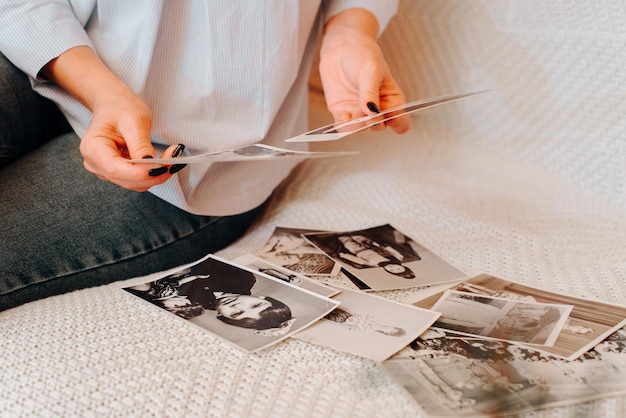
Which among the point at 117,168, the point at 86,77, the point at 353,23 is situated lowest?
the point at 117,168

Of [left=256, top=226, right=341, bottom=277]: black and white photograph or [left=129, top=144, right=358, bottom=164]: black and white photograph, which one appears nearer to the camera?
[left=129, top=144, right=358, bottom=164]: black and white photograph

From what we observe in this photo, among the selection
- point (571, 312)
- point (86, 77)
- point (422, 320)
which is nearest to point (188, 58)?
point (86, 77)

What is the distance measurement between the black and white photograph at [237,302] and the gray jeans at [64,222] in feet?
0.28

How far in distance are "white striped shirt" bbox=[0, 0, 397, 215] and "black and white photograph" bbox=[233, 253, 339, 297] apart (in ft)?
0.35

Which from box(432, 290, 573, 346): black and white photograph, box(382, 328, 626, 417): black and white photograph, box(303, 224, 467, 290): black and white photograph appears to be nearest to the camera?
box(382, 328, 626, 417): black and white photograph

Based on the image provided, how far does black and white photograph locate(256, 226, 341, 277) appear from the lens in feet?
2.57

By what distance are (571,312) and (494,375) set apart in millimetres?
162

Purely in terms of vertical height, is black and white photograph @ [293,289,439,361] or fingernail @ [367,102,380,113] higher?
fingernail @ [367,102,380,113]

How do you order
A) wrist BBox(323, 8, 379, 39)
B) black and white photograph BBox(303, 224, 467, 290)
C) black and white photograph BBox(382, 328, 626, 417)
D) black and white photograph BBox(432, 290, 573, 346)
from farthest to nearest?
wrist BBox(323, 8, 379, 39)
black and white photograph BBox(303, 224, 467, 290)
black and white photograph BBox(432, 290, 573, 346)
black and white photograph BBox(382, 328, 626, 417)

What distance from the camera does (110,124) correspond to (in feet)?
2.37

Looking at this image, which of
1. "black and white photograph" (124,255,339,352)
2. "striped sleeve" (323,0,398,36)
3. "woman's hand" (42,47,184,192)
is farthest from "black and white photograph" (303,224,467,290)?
"striped sleeve" (323,0,398,36)

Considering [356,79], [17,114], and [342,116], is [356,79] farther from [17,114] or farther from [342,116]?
[17,114]

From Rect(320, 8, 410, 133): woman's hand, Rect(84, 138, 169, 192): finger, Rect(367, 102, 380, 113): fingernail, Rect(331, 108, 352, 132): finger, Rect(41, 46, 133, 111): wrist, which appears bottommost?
Rect(84, 138, 169, 192): finger

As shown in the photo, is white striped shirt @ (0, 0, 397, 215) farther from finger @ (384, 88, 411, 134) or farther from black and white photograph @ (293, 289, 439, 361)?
black and white photograph @ (293, 289, 439, 361)
